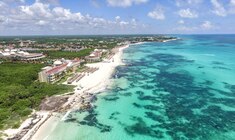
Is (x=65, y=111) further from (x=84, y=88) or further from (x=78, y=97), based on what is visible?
(x=84, y=88)

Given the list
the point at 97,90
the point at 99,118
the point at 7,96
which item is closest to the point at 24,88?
the point at 7,96

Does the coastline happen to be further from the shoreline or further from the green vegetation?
the green vegetation

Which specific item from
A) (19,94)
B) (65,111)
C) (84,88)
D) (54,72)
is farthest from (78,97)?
(54,72)

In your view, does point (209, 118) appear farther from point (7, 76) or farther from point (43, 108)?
point (7, 76)

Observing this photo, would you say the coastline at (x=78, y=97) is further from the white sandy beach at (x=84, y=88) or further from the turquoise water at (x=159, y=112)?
the turquoise water at (x=159, y=112)

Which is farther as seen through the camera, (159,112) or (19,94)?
(19,94)

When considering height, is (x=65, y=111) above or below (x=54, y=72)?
below

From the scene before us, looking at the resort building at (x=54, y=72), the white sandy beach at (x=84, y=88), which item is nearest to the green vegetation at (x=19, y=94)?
the resort building at (x=54, y=72)
